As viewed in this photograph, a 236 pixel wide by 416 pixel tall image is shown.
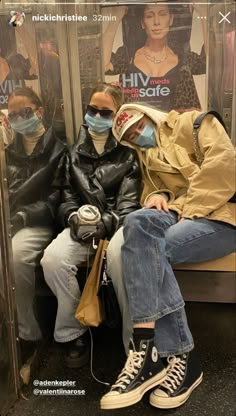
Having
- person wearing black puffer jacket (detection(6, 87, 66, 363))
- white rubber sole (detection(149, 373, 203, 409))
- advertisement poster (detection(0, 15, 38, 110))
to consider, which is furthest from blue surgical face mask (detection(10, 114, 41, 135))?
white rubber sole (detection(149, 373, 203, 409))

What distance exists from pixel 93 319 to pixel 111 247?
0.31 m

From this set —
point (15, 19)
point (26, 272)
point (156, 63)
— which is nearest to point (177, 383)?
point (26, 272)

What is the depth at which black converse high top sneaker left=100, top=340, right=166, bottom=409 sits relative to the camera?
5.25ft

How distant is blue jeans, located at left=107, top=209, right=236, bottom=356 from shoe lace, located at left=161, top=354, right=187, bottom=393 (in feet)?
0.12

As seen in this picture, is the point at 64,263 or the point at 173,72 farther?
the point at 173,72

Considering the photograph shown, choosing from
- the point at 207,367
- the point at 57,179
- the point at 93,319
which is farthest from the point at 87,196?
the point at 207,367

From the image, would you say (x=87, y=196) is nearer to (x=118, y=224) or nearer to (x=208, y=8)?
(x=118, y=224)

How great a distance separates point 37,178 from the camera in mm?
2029

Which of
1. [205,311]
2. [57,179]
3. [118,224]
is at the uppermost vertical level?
[57,179]

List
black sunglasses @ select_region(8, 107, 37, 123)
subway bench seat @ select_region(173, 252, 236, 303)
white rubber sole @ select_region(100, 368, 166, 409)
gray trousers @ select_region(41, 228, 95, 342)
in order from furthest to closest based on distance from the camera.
A: subway bench seat @ select_region(173, 252, 236, 303) → gray trousers @ select_region(41, 228, 95, 342) → black sunglasses @ select_region(8, 107, 37, 123) → white rubber sole @ select_region(100, 368, 166, 409)

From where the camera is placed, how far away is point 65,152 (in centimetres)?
219

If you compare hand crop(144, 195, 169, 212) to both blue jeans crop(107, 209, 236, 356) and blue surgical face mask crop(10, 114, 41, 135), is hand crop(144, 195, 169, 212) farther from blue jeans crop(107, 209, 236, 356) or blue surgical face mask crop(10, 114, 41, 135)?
blue surgical face mask crop(10, 114, 41, 135)

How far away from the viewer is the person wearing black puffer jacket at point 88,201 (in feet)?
6.40

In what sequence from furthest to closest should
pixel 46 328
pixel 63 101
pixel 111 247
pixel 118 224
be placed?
pixel 63 101 < pixel 46 328 < pixel 118 224 < pixel 111 247
